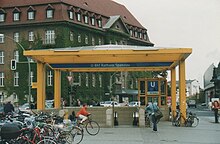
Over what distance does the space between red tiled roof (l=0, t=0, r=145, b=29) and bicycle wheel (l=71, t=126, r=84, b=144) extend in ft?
182

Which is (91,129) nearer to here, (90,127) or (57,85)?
(90,127)

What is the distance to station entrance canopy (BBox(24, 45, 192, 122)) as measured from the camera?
90.9 feet

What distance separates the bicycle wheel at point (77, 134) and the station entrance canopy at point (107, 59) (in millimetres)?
10293

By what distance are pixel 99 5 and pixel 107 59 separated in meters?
62.0

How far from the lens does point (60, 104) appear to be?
36031mm

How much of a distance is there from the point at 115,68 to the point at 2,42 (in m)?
44.6

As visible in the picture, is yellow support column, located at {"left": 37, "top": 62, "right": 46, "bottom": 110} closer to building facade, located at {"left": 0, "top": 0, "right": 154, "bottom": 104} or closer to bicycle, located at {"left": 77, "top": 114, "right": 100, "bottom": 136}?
bicycle, located at {"left": 77, "top": 114, "right": 100, "bottom": 136}

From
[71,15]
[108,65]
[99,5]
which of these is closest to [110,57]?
[108,65]

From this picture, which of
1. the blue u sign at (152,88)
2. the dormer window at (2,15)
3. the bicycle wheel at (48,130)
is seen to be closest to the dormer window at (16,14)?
the dormer window at (2,15)

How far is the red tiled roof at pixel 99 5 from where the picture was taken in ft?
244

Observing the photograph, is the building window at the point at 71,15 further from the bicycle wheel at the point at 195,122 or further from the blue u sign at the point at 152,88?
the bicycle wheel at the point at 195,122

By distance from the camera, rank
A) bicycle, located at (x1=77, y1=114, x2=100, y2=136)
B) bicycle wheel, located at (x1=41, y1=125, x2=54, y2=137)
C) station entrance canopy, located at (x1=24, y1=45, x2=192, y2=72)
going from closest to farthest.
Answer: bicycle wheel, located at (x1=41, y1=125, x2=54, y2=137) < bicycle, located at (x1=77, y1=114, x2=100, y2=136) < station entrance canopy, located at (x1=24, y1=45, x2=192, y2=72)

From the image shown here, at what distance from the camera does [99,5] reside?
92.1 metres

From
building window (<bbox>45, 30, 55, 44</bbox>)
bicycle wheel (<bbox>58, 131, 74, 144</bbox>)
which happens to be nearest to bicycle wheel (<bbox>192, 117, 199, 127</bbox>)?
bicycle wheel (<bbox>58, 131, 74, 144</bbox>)
